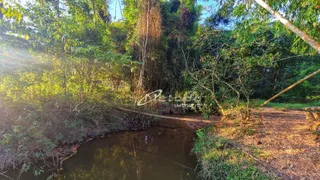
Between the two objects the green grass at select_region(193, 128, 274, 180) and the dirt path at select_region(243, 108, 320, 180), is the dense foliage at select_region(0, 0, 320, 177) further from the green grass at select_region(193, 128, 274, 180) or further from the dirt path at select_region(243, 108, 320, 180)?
the dirt path at select_region(243, 108, 320, 180)

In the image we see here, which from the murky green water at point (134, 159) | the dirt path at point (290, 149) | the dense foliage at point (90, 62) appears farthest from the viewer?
the dense foliage at point (90, 62)

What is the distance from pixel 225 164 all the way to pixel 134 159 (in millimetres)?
2111

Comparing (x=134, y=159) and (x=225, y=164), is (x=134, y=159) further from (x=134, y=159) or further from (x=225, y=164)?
(x=225, y=164)

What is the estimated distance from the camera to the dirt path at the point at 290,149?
2.47 m

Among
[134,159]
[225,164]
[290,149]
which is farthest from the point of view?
[134,159]

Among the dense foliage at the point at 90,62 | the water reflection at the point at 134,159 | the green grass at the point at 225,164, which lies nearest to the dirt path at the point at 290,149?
the green grass at the point at 225,164

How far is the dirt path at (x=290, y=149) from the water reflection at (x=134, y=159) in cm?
147

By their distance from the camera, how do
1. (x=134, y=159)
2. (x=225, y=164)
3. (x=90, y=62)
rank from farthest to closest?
(x=90, y=62) < (x=134, y=159) < (x=225, y=164)

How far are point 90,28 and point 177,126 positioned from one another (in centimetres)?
491

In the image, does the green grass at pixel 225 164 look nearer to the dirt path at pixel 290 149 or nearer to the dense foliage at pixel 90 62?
the dense foliage at pixel 90 62

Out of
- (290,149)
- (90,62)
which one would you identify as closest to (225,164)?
(290,149)

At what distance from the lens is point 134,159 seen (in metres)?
3.97

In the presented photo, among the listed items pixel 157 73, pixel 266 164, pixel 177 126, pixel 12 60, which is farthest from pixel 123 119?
pixel 266 164

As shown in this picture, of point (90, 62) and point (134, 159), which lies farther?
point (90, 62)
